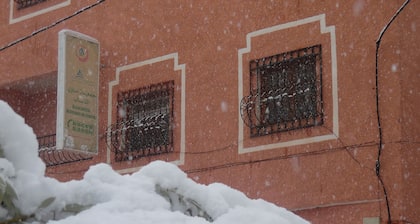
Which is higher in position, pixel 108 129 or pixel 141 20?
pixel 141 20

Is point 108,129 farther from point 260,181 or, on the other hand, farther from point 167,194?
point 167,194

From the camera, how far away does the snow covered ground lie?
3.74 metres

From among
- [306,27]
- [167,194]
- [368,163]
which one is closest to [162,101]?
[306,27]

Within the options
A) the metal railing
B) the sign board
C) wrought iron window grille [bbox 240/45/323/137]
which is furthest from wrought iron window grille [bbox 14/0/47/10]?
wrought iron window grille [bbox 240/45/323/137]

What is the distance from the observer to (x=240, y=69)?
13.5 m

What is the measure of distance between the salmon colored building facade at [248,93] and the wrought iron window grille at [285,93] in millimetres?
16

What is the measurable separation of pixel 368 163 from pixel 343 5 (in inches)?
88.4

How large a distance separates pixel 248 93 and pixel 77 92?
2.81 metres

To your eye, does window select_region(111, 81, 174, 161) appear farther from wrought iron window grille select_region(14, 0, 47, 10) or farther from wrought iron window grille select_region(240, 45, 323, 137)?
wrought iron window grille select_region(14, 0, 47, 10)

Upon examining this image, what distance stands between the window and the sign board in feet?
1.37

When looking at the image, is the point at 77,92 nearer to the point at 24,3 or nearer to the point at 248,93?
the point at 248,93

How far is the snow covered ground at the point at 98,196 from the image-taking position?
3738mm

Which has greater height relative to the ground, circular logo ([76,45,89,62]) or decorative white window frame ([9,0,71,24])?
decorative white window frame ([9,0,71,24])

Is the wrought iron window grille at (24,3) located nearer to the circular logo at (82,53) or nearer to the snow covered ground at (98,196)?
the circular logo at (82,53)
